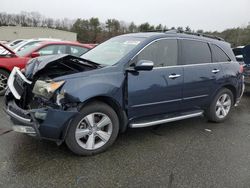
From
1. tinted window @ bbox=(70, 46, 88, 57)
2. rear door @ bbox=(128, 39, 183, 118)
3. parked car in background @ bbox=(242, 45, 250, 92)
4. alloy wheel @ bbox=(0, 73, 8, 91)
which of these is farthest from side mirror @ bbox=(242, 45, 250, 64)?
alloy wheel @ bbox=(0, 73, 8, 91)

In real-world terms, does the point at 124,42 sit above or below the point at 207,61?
above

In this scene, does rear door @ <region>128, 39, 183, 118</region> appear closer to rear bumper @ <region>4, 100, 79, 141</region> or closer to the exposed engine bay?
the exposed engine bay

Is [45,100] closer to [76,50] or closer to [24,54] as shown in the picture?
[24,54]

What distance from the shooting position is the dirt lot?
A: 301 centimetres

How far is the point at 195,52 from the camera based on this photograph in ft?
15.4

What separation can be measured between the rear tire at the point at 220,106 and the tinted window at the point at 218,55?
605mm

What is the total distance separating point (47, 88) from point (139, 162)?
1.55 m

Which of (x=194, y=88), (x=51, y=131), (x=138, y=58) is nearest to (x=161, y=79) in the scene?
(x=138, y=58)

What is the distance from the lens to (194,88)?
455 centimetres

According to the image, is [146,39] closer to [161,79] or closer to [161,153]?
[161,79]

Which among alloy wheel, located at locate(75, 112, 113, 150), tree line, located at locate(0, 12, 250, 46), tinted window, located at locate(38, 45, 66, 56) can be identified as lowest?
alloy wheel, located at locate(75, 112, 113, 150)

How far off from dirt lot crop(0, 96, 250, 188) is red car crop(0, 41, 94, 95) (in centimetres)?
220

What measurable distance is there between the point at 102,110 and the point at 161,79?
111 centimetres

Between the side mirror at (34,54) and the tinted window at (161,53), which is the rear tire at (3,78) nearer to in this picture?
the side mirror at (34,54)
